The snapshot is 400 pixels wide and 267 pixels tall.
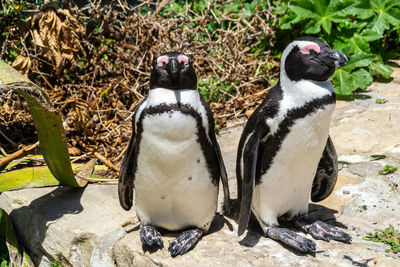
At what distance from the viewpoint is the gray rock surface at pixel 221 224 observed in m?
2.19

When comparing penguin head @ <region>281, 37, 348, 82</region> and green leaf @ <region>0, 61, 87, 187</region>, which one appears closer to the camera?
penguin head @ <region>281, 37, 348, 82</region>

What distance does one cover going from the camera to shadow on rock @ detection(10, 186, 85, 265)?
2.83 m

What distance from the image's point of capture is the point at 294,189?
7.71 feet

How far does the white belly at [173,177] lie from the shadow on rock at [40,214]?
0.67m

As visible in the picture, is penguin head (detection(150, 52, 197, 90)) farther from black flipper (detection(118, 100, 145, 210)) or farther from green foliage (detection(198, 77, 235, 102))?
green foliage (detection(198, 77, 235, 102))

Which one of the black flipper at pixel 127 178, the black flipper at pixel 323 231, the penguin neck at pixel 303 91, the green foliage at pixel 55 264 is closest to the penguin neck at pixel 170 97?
the black flipper at pixel 127 178

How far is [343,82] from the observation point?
14.8 ft

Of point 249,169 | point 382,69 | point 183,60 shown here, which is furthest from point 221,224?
point 382,69

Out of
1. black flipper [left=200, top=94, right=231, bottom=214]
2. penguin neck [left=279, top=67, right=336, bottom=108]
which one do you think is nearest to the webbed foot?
black flipper [left=200, top=94, right=231, bottom=214]

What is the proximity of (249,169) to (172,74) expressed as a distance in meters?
0.59

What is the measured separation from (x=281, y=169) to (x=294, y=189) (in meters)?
0.17

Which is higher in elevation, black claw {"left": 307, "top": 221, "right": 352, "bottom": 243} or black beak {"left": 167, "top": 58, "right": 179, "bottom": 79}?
black beak {"left": 167, "top": 58, "right": 179, "bottom": 79}

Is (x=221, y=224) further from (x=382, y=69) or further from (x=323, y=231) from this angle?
(x=382, y=69)

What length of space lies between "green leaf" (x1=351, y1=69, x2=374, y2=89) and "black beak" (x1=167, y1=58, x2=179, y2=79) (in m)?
2.99
